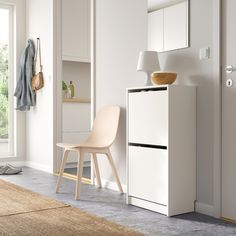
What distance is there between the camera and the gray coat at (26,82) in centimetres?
543

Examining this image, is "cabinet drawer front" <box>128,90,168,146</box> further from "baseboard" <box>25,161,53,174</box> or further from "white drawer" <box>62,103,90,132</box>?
"white drawer" <box>62,103,90,132</box>

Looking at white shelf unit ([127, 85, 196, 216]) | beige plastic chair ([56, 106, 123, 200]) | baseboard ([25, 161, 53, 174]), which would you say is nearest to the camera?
white shelf unit ([127, 85, 196, 216])

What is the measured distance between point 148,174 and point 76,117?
2.50 metres

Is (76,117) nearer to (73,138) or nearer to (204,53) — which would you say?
(73,138)

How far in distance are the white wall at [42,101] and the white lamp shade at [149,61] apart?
6.51 ft

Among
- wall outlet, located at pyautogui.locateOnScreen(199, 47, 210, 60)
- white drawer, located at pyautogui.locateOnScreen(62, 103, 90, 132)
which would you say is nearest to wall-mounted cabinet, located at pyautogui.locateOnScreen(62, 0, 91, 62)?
white drawer, located at pyautogui.locateOnScreen(62, 103, 90, 132)

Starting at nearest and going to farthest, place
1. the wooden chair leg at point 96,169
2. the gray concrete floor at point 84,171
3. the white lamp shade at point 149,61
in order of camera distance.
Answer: the white lamp shade at point 149,61, the wooden chair leg at point 96,169, the gray concrete floor at point 84,171

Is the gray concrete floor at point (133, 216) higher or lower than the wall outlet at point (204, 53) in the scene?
lower

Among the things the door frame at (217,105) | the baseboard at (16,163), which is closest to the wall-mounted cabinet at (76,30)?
the baseboard at (16,163)

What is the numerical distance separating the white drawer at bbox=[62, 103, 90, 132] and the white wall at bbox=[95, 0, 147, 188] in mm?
1194

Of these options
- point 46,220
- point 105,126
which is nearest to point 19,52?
point 105,126

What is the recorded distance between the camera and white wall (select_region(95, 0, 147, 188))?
3.74 m

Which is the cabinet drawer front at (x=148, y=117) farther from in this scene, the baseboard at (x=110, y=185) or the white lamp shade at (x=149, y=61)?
the baseboard at (x=110, y=185)

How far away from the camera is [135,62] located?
3773 mm
